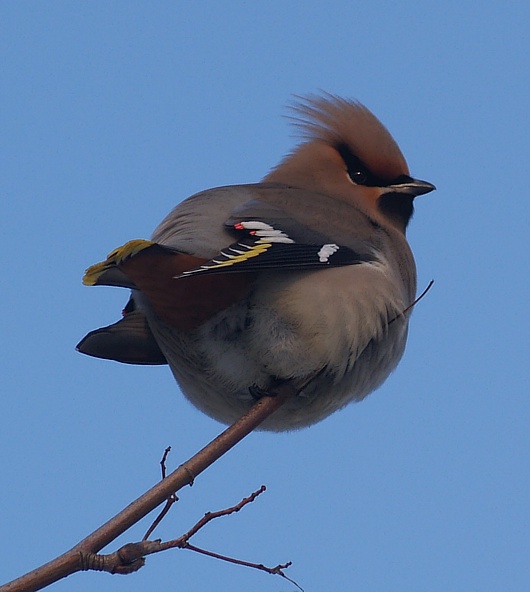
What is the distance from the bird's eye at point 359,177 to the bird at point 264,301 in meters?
0.24

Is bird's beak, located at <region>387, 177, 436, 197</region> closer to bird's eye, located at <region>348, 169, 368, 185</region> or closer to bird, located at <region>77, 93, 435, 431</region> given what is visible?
bird's eye, located at <region>348, 169, 368, 185</region>

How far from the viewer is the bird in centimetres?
352

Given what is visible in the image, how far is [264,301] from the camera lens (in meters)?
3.73

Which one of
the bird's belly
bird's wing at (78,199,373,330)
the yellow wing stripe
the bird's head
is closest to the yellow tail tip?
bird's wing at (78,199,373,330)

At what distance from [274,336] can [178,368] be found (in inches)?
20.2

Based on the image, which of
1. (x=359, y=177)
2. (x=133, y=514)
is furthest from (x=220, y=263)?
(x=359, y=177)

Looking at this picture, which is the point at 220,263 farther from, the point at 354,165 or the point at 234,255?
the point at 354,165

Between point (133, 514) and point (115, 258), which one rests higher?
point (115, 258)

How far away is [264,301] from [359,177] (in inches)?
52.1

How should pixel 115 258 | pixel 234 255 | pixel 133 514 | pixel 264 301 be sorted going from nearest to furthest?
pixel 133 514
pixel 115 258
pixel 234 255
pixel 264 301

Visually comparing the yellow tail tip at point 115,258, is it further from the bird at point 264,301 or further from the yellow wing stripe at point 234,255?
the yellow wing stripe at point 234,255

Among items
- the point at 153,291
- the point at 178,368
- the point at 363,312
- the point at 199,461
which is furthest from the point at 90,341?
the point at 199,461

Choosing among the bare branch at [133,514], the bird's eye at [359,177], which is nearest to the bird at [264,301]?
the bird's eye at [359,177]

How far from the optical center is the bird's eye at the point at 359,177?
486 centimetres
